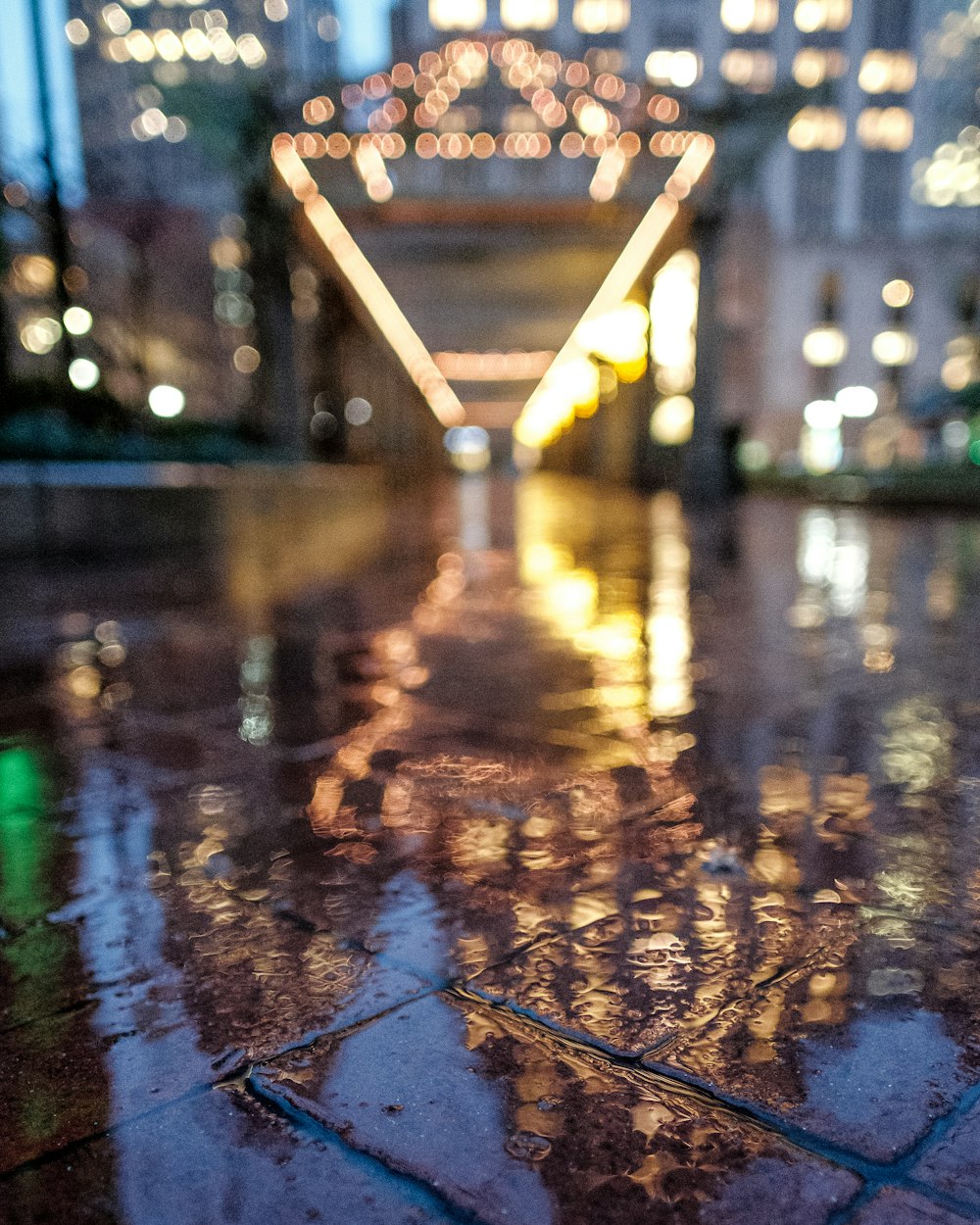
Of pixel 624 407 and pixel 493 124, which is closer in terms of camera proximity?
pixel 493 124

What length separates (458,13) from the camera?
247 feet

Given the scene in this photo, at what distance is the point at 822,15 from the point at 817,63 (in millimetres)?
3067

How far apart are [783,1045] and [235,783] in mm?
2012

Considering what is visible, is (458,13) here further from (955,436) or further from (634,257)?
(634,257)

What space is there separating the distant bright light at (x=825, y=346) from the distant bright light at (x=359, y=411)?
3338cm

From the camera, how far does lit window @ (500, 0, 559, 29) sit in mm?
74875

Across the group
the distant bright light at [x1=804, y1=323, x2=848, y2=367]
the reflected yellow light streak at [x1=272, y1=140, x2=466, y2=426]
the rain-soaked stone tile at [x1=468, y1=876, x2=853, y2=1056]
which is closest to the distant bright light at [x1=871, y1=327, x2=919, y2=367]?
the distant bright light at [x1=804, y1=323, x2=848, y2=367]

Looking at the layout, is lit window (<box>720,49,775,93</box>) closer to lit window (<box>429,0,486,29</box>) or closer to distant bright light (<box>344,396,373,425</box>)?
lit window (<box>429,0,486,29</box>)

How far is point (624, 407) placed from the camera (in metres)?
34.3

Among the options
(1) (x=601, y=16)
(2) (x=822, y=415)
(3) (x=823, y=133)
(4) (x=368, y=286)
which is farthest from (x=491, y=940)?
(1) (x=601, y=16)

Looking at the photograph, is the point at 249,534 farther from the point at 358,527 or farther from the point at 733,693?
the point at 733,693

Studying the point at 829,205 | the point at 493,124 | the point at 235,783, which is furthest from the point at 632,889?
the point at 829,205

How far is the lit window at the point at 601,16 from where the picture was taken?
2926 inches

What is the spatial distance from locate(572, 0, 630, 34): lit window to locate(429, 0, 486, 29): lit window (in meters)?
6.84
